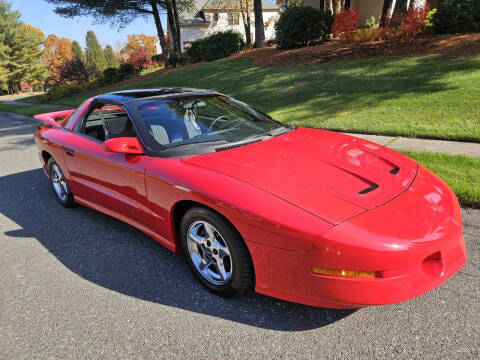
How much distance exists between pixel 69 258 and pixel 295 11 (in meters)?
13.8

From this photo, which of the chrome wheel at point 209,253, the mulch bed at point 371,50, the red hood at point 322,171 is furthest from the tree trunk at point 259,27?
the chrome wheel at point 209,253

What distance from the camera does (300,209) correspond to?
211 centimetres

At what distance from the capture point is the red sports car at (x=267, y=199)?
198cm

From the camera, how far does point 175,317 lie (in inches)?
96.3

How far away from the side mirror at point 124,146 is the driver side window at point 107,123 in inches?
8.6

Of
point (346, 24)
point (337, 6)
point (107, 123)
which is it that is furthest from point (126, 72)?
point (107, 123)

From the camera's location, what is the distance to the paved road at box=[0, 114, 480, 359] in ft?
6.91

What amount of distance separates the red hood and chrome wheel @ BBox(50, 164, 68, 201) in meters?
2.34

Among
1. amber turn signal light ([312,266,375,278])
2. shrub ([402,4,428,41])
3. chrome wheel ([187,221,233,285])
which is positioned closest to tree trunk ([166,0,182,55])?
shrub ([402,4,428,41])

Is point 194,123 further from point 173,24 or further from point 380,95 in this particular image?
point 173,24

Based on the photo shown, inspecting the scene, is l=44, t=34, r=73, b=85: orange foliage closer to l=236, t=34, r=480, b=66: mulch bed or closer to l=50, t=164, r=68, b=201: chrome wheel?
l=236, t=34, r=480, b=66: mulch bed

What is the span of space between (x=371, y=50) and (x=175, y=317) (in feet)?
37.0

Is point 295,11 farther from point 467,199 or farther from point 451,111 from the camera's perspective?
point 467,199

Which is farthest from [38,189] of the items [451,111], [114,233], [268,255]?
[451,111]
